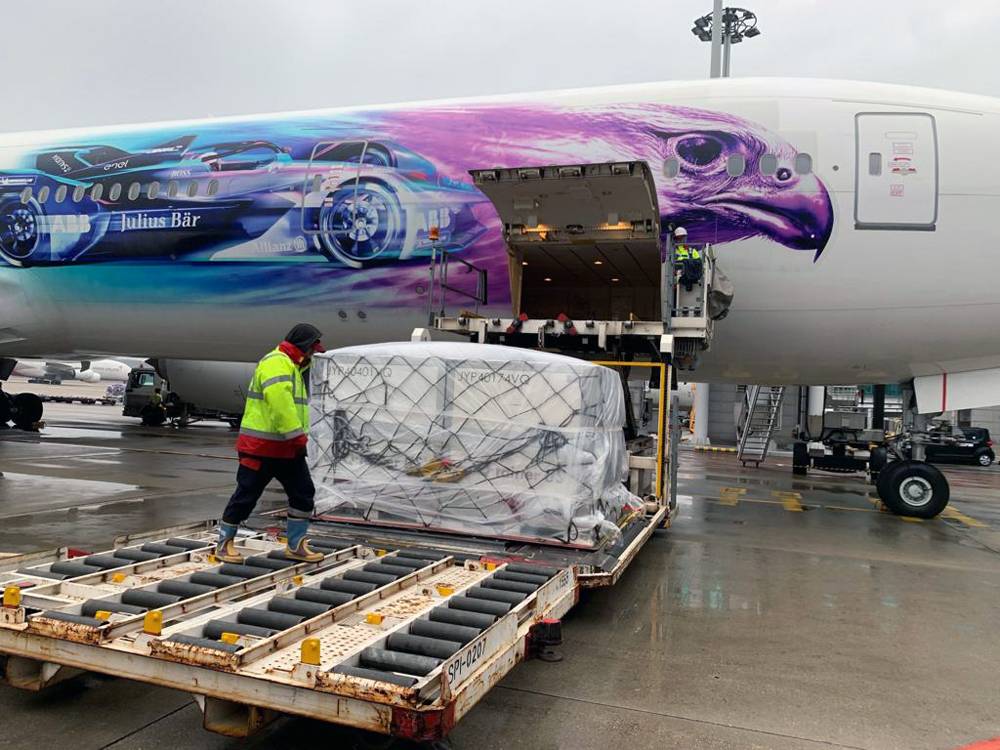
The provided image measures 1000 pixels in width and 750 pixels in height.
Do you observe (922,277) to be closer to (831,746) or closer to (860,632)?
(860,632)

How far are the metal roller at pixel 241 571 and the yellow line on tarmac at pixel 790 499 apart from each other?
7.76 meters

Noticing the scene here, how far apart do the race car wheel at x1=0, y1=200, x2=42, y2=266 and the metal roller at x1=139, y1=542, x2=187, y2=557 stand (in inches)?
308

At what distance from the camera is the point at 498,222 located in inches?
323

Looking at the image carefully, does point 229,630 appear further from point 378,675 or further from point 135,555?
point 135,555

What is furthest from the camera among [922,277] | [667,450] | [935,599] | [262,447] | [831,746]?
[922,277]

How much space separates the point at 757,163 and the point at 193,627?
6.96 m

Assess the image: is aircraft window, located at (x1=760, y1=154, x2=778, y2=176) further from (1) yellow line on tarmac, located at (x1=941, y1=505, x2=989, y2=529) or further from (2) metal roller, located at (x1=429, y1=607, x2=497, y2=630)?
(2) metal roller, located at (x1=429, y1=607, x2=497, y2=630)

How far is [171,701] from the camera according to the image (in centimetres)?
312

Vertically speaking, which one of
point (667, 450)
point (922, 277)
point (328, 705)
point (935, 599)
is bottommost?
point (935, 599)

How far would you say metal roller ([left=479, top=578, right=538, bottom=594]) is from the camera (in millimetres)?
3699

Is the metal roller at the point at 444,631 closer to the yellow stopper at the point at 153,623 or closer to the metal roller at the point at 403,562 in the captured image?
the yellow stopper at the point at 153,623

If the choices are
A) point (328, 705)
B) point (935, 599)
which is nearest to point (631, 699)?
point (328, 705)

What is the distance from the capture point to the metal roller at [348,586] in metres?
3.64

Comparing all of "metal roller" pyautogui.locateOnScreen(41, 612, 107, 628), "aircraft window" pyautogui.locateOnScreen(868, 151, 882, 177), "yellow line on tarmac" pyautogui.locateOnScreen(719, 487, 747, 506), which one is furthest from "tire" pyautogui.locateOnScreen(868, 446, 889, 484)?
"metal roller" pyautogui.locateOnScreen(41, 612, 107, 628)
